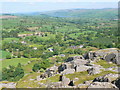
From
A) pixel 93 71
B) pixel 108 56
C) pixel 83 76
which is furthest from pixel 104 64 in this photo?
pixel 83 76

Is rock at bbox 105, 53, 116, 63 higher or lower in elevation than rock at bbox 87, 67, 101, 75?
higher

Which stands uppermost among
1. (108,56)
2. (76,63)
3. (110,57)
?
(108,56)

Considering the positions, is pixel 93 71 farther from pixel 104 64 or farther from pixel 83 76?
pixel 104 64

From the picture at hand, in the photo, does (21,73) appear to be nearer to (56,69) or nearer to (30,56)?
(56,69)

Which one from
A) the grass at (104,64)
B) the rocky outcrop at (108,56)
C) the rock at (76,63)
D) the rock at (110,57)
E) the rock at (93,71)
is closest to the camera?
the rock at (93,71)

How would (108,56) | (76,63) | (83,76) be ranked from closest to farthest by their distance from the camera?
1. (83,76)
2. (76,63)
3. (108,56)

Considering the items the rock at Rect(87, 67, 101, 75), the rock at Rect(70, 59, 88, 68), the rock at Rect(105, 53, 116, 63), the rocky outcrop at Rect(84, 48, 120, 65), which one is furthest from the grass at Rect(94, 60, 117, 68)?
the rock at Rect(87, 67, 101, 75)

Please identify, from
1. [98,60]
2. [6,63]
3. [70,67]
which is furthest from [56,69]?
[6,63]

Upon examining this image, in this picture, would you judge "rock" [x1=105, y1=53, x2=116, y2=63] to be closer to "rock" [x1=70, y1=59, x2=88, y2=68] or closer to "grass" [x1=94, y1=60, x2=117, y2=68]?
"grass" [x1=94, y1=60, x2=117, y2=68]

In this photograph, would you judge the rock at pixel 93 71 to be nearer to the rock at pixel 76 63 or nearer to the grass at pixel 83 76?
the grass at pixel 83 76

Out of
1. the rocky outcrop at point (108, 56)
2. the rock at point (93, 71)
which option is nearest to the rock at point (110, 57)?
the rocky outcrop at point (108, 56)

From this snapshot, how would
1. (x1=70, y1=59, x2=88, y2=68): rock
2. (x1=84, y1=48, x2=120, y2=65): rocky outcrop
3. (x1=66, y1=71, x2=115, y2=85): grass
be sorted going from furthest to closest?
1. (x1=84, y1=48, x2=120, y2=65): rocky outcrop
2. (x1=70, y1=59, x2=88, y2=68): rock
3. (x1=66, y1=71, x2=115, y2=85): grass
